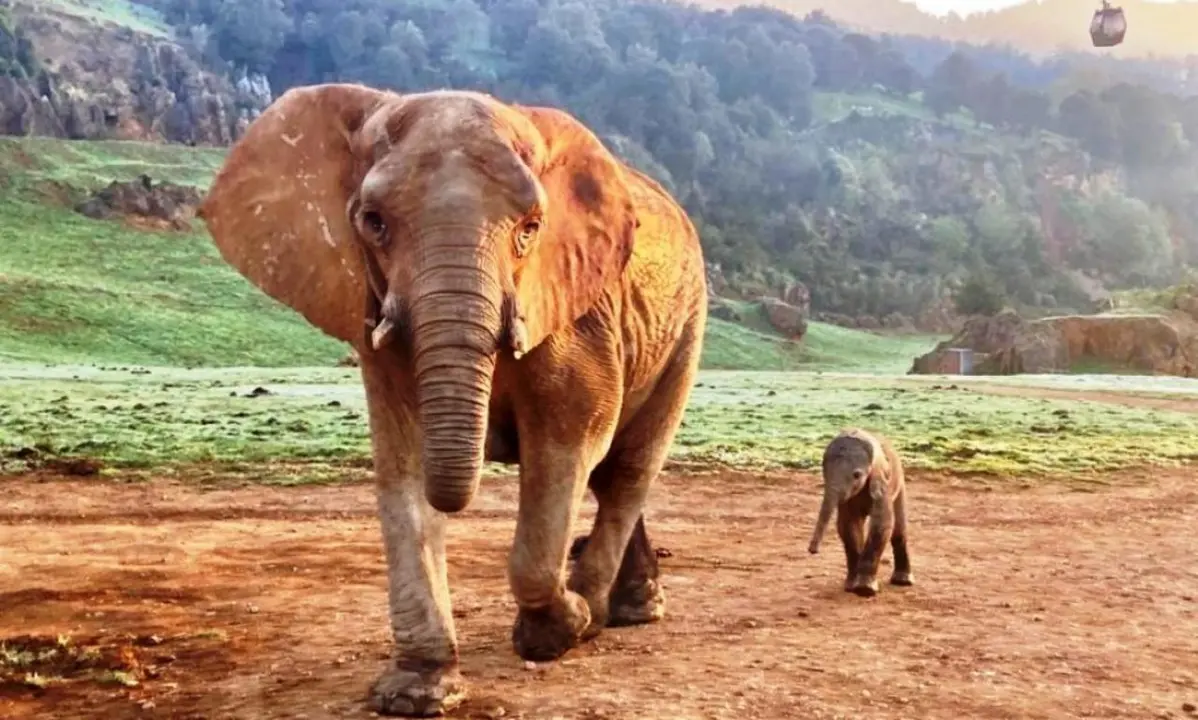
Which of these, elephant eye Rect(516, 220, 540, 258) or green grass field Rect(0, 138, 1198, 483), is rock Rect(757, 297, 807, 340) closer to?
green grass field Rect(0, 138, 1198, 483)

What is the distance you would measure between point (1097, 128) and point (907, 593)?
426 feet

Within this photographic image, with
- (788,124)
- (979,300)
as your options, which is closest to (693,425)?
(979,300)

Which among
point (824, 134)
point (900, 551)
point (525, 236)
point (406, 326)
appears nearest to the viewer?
point (406, 326)

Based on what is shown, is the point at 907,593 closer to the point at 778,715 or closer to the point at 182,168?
the point at 778,715

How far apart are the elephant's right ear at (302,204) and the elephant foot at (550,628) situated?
158cm

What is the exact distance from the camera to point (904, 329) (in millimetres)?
83812

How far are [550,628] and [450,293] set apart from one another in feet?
7.12

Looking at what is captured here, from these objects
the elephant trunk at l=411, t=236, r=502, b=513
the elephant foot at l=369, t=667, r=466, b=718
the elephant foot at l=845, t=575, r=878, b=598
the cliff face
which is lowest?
the elephant foot at l=845, t=575, r=878, b=598

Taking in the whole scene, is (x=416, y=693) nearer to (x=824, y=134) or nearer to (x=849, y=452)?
(x=849, y=452)

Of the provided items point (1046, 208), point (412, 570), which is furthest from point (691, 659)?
point (1046, 208)

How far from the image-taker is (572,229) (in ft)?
19.2

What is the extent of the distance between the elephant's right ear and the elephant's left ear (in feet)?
2.25

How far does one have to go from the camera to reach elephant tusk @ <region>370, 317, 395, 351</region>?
16.3 feet

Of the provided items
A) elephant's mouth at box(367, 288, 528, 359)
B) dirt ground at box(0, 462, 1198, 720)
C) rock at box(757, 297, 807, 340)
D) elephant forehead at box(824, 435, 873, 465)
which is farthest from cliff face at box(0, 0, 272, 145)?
elephant's mouth at box(367, 288, 528, 359)
